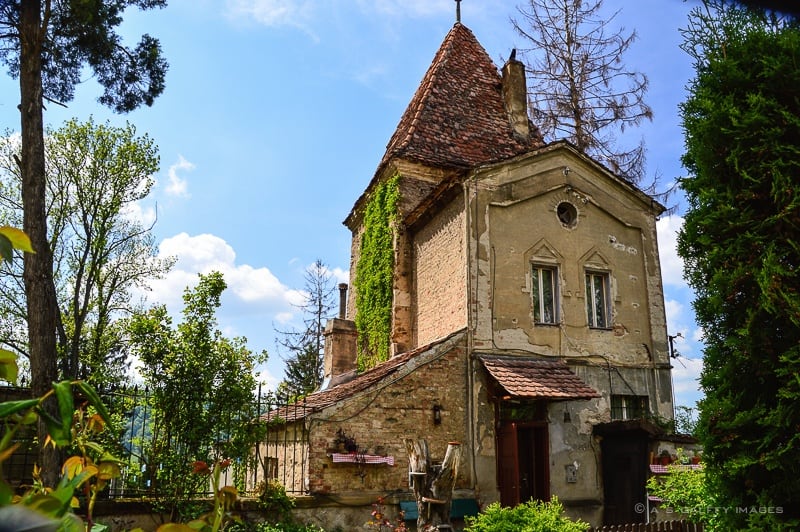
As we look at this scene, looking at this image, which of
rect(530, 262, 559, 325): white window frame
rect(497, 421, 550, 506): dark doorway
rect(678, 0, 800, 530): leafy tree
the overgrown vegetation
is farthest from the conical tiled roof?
rect(678, 0, 800, 530): leafy tree

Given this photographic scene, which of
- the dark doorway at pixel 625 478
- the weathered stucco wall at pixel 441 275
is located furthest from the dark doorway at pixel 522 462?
the weathered stucco wall at pixel 441 275

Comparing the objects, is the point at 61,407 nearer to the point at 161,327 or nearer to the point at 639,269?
the point at 161,327

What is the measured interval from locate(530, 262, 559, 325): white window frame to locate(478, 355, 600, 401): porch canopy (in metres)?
1.13

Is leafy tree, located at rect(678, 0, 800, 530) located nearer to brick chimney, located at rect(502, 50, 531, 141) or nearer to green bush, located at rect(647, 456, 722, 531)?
green bush, located at rect(647, 456, 722, 531)

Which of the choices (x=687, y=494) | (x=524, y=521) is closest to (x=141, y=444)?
(x=524, y=521)

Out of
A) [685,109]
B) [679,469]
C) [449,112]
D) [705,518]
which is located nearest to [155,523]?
[705,518]

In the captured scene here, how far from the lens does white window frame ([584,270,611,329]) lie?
15945mm

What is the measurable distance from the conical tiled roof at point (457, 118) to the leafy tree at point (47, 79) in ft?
24.4

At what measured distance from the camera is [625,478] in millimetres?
13672

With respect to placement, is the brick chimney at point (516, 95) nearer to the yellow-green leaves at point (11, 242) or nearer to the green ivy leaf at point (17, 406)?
the yellow-green leaves at point (11, 242)

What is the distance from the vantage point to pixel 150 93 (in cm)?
1353

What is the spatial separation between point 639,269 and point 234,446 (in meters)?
12.0

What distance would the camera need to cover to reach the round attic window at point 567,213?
1617 centimetres

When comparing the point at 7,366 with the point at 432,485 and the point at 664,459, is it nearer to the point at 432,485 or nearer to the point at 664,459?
the point at 432,485
